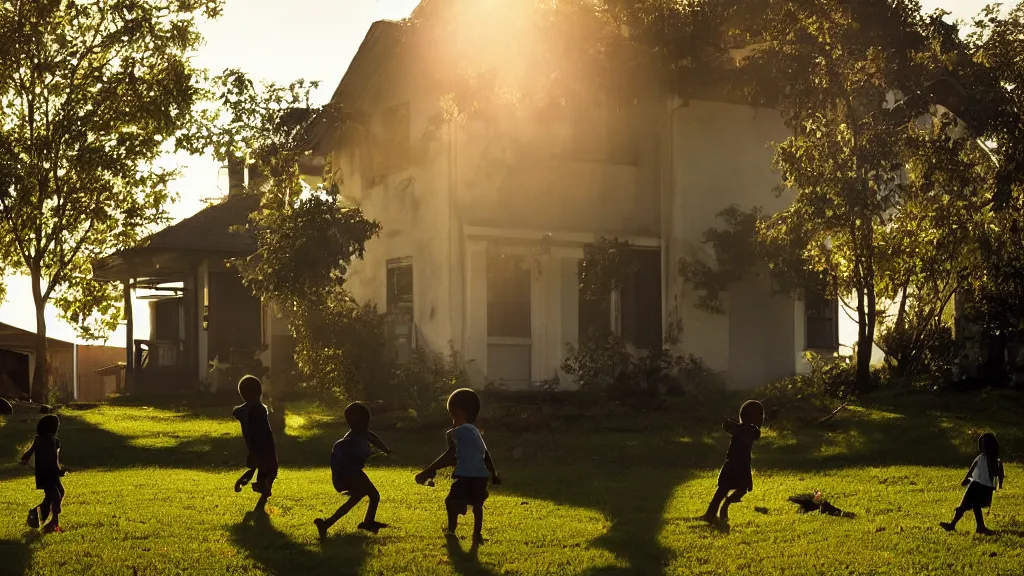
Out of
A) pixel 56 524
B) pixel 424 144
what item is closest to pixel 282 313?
pixel 424 144

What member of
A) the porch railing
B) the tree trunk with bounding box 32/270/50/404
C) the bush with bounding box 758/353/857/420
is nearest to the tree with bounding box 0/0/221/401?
the tree trunk with bounding box 32/270/50/404

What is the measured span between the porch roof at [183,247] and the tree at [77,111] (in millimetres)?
2381

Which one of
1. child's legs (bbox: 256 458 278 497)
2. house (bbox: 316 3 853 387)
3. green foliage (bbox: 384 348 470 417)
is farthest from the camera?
house (bbox: 316 3 853 387)

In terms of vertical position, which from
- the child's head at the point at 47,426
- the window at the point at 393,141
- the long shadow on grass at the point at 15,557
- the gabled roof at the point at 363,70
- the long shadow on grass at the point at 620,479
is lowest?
the long shadow on grass at the point at 620,479

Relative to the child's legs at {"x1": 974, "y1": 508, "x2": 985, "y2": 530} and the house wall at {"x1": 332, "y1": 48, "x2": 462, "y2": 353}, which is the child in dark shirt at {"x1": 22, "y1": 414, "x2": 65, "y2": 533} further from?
the house wall at {"x1": 332, "y1": 48, "x2": 462, "y2": 353}

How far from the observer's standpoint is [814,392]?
20875 mm

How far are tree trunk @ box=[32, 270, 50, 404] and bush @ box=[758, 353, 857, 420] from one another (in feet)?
46.6

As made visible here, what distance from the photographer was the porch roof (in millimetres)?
29609

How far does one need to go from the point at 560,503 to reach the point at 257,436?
3.02m

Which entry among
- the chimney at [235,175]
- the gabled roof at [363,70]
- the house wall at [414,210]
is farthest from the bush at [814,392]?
the chimney at [235,175]

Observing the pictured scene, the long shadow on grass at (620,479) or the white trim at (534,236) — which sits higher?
the white trim at (534,236)

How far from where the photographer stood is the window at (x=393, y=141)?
23.4 m

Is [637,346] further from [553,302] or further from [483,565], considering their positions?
[483,565]

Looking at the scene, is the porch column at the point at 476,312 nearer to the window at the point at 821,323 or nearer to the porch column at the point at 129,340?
the window at the point at 821,323
